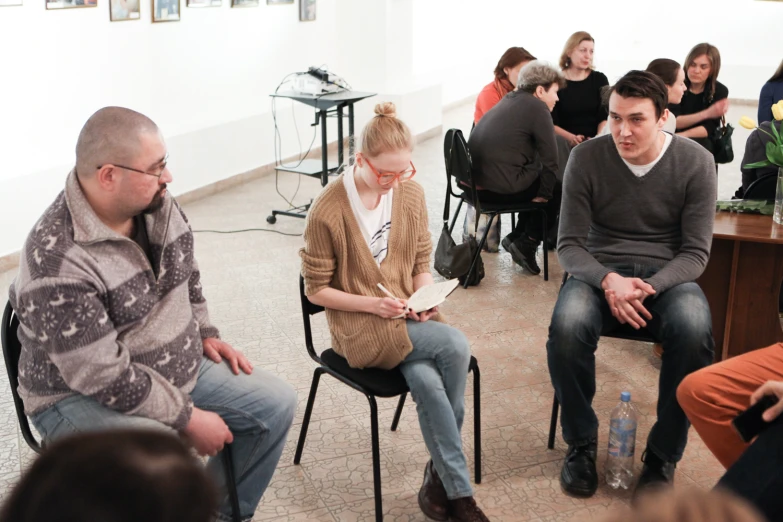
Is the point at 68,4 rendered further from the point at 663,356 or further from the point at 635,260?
the point at 663,356

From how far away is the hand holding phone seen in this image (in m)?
2.19

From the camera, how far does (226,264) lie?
15.8ft

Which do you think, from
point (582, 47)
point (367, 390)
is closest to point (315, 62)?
point (582, 47)

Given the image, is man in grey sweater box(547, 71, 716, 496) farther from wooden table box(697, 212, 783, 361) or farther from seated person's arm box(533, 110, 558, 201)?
seated person's arm box(533, 110, 558, 201)

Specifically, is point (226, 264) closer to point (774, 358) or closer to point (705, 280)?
point (705, 280)

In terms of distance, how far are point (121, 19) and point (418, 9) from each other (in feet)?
16.4

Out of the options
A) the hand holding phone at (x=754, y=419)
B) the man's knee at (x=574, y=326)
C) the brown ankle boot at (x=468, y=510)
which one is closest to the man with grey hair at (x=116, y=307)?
the brown ankle boot at (x=468, y=510)

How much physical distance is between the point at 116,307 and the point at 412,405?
4.86 feet

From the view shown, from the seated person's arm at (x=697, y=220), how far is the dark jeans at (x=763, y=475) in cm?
72

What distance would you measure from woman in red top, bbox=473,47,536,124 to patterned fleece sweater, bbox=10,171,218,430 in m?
3.24

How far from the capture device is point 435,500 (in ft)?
8.14

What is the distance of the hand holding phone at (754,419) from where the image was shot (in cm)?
219

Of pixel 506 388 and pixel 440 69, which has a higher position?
pixel 440 69

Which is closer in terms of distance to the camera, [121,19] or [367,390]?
[367,390]
